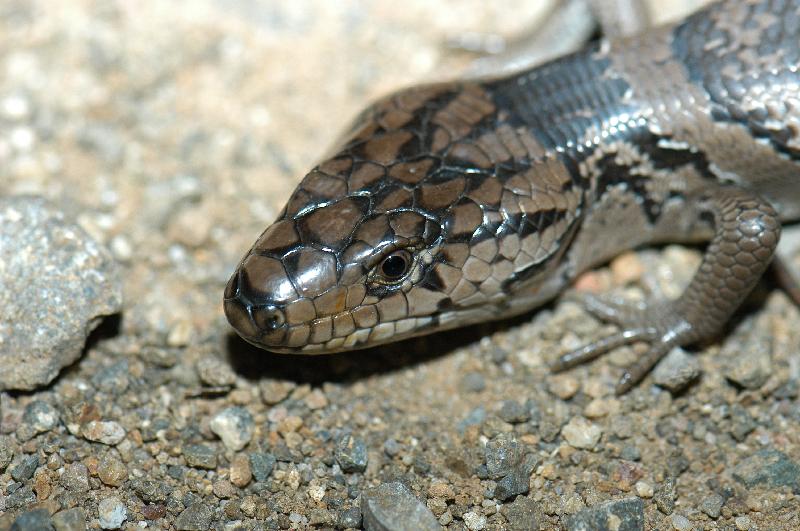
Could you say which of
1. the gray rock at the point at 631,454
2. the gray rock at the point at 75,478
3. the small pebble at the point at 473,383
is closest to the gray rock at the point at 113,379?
the gray rock at the point at 75,478

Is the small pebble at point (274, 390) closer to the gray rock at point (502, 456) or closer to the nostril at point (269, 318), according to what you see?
the nostril at point (269, 318)

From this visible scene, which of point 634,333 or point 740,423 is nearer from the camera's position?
point 740,423

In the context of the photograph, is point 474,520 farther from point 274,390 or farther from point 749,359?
point 749,359

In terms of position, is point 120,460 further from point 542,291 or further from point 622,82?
point 622,82

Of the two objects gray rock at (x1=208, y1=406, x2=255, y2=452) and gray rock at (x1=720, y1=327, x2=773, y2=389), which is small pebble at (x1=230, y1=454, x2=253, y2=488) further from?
gray rock at (x1=720, y1=327, x2=773, y2=389)

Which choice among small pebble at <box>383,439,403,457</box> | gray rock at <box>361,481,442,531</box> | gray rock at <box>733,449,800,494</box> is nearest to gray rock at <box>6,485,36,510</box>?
gray rock at <box>361,481,442,531</box>

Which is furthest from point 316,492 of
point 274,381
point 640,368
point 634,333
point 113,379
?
point 634,333
